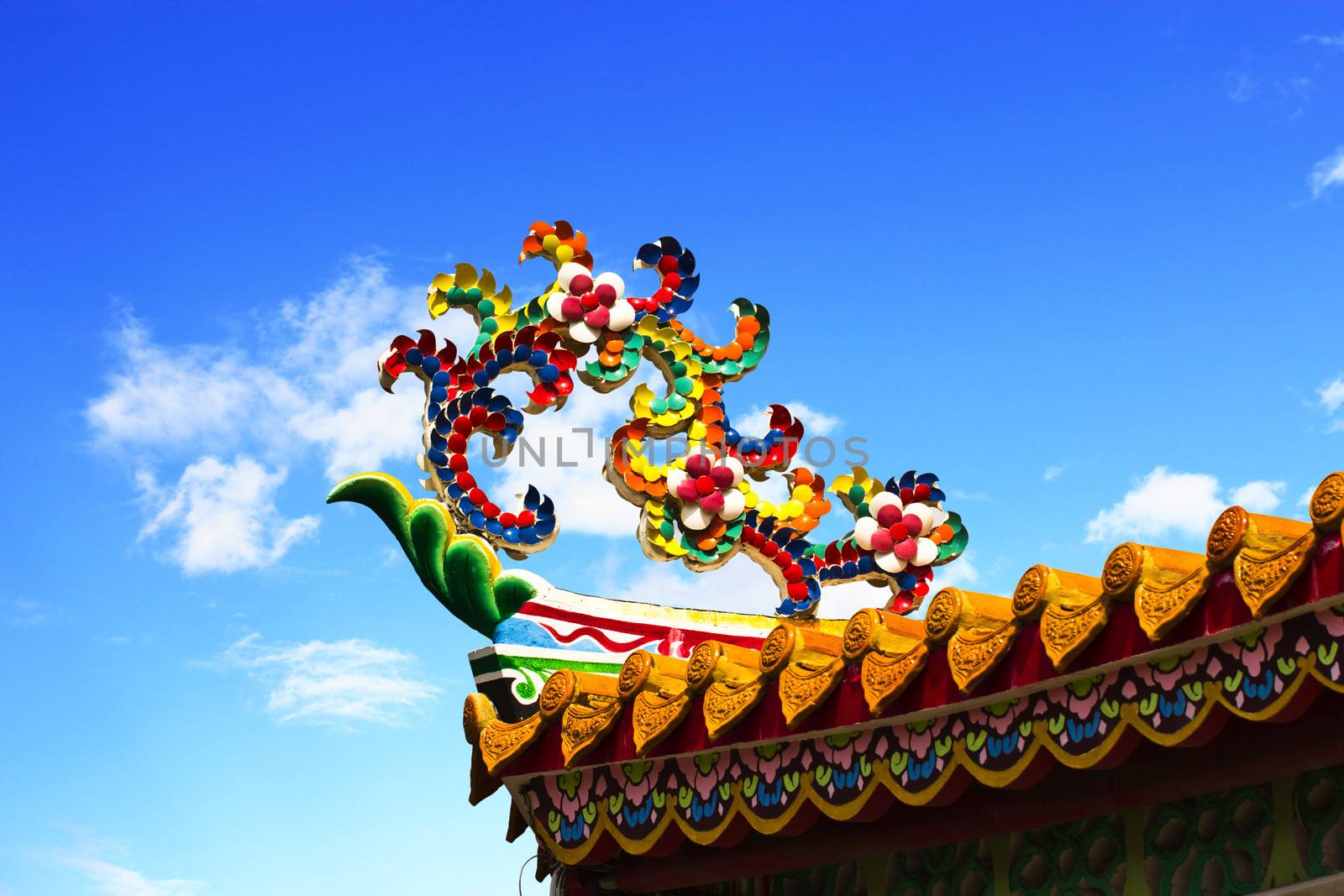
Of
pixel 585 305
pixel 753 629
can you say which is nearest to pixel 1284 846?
pixel 753 629

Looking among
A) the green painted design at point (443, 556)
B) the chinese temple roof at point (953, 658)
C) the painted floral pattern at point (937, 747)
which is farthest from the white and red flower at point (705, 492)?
the painted floral pattern at point (937, 747)

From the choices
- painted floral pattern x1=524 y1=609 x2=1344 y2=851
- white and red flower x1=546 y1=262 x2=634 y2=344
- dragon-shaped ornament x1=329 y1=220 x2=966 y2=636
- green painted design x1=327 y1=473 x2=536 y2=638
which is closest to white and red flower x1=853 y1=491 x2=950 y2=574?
dragon-shaped ornament x1=329 y1=220 x2=966 y2=636

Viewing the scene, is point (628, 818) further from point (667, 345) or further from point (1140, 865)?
point (667, 345)

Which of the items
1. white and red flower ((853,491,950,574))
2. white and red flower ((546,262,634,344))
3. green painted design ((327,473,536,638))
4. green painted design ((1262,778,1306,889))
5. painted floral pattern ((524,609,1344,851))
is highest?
white and red flower ((546,262,634,344))

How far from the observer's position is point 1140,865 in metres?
4.48

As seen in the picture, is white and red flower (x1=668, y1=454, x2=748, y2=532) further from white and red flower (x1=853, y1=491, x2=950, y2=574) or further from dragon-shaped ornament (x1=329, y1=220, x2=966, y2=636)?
white and red flower (x1=853, y1=491, x2=950, y2=574)

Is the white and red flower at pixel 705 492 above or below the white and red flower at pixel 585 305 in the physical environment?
below

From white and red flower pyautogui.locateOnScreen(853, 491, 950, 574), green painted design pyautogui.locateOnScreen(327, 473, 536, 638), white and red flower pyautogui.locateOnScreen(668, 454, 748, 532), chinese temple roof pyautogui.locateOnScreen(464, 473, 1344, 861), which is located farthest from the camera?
white and red flower pyautogui.locateOnScreen(853, 491, 950, 574)

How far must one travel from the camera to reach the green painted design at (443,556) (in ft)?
22.4

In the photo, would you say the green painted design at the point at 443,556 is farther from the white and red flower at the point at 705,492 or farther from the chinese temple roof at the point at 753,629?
the white and red flower at the point at 705,492

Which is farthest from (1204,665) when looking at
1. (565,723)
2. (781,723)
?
(565,723)

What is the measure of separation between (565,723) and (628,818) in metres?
0.40

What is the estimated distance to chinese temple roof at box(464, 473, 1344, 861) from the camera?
3.72 m

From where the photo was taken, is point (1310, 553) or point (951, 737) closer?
point (1310, 553)
